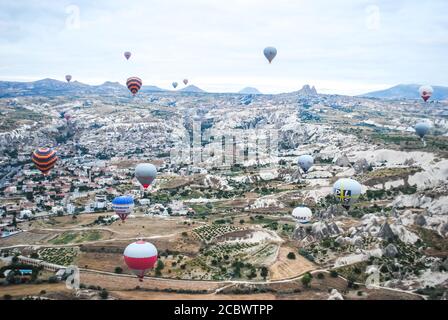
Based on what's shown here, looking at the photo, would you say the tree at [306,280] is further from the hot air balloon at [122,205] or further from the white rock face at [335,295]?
the hot air balloon at [122,205]

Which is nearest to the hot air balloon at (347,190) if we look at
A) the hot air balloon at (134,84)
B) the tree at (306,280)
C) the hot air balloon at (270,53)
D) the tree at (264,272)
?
the tree at (306,280)

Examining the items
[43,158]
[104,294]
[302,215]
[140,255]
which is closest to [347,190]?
[302,215]

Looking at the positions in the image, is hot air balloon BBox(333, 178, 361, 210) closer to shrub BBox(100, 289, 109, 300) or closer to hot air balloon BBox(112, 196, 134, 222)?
hot air balloon BBox(112, 196, 134, 222)

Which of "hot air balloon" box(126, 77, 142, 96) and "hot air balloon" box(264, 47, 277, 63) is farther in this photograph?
"hot air balloon" box(126, 77, 142, 96)

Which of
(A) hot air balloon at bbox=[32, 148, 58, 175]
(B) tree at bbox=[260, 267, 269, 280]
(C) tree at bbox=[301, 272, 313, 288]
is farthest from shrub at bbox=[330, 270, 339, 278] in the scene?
(A) hot air balloon at bbox=[32, 148, 58, 175]

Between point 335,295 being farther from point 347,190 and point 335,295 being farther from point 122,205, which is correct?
point 122,205

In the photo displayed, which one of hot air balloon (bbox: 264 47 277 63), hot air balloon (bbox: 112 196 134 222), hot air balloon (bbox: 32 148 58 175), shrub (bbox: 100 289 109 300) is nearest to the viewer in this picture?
shrub (bbox: 100 289 109 300)

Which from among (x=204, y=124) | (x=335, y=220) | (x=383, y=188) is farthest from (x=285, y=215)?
(x=204, y=124)

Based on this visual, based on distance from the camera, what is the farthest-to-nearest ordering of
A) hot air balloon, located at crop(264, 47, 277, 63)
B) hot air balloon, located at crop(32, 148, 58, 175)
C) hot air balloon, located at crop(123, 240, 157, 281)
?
hot air balloon, located at crop(264, 47, 277, 63) → hot air balloon, located at crop(32, 148, 58, 175) → hot air balloon, located at crop(123, 240, 157, 281)
